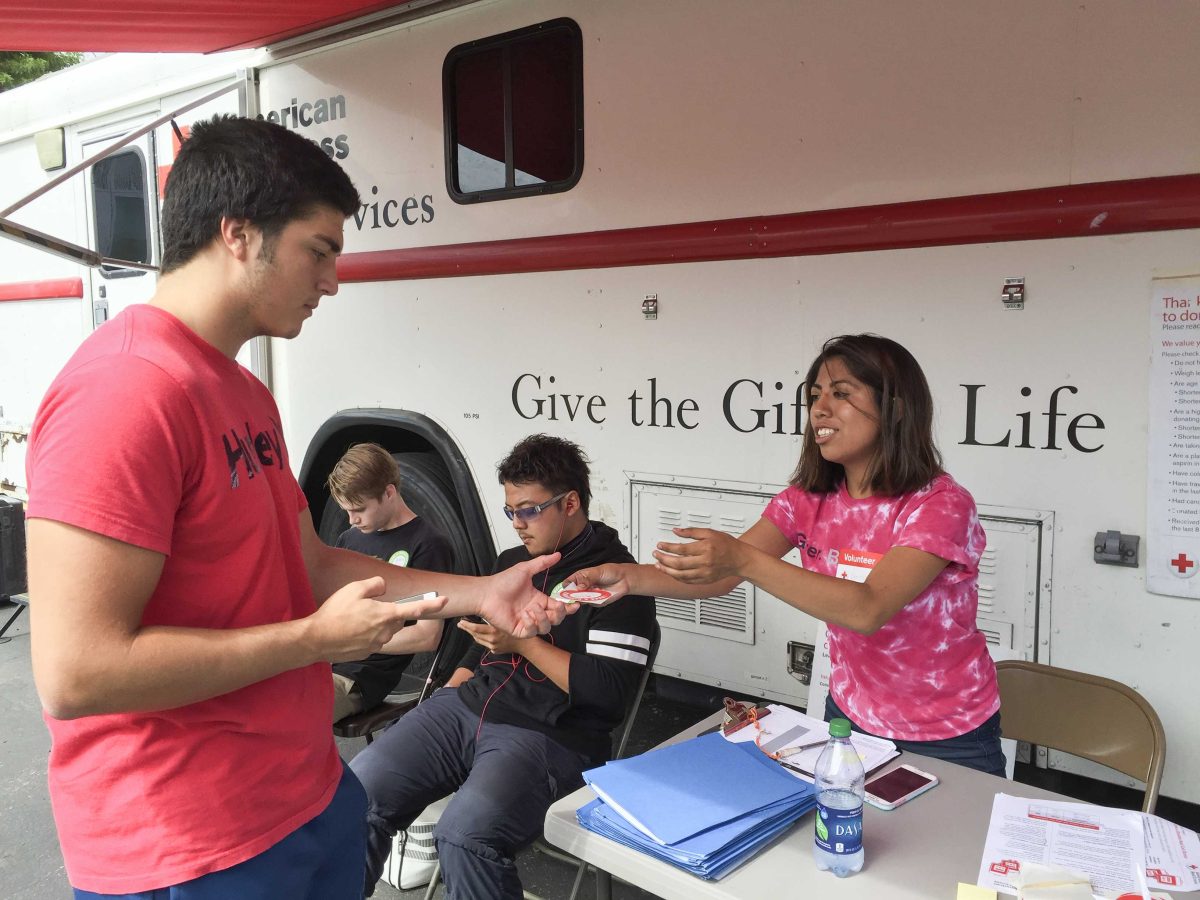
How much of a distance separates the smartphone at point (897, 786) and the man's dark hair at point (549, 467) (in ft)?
4.04

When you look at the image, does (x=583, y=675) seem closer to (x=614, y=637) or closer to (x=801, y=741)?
(x=614, y=637)

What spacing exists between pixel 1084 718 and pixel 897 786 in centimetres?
77

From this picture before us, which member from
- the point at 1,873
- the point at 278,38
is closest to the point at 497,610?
the point at 1,873

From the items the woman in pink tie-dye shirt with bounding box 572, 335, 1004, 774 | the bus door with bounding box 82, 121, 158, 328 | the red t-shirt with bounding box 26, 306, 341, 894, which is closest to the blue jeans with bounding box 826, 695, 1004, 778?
the woman in pink tie-dye shirt with bounding box 572, 335, 1004, 774

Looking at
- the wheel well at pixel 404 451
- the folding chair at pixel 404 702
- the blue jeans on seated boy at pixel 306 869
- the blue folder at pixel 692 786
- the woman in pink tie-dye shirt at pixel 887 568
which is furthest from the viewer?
the wheel well at pixel 404 451

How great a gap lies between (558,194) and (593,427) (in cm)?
82

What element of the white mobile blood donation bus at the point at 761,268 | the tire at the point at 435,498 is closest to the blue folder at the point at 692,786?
the white mobile blood donation bus at the point at 761,268

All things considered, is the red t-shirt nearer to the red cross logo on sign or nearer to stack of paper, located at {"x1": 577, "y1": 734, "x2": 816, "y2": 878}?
stack of paper, located at {"x1": 577, "y1": 734, "x2": 816, "y2": 878}

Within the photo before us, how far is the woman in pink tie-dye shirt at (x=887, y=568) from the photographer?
79.5 inches

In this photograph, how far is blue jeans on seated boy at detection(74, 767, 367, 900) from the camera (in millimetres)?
1346

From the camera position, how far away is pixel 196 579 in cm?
134

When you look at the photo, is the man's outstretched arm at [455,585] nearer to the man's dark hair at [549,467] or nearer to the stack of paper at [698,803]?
the stack of paper at [698,803]

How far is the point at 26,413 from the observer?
5.46 m

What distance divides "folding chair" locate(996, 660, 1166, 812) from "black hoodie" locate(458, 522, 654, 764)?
95 cm
